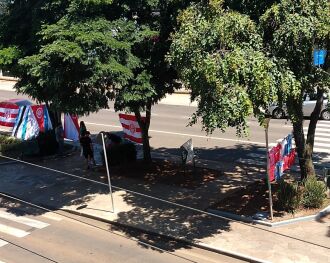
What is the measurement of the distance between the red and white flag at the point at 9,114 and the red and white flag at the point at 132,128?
7.28 m

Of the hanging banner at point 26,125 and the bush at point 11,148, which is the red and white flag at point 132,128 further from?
the bush at point 11,148

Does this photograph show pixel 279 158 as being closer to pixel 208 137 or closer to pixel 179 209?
pixel 179 209

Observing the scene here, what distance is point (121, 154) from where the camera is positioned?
17953mm

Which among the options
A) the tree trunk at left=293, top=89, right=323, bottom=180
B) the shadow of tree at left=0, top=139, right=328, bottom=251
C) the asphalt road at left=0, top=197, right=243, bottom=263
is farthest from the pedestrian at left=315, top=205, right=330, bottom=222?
the asphalt road at left=0, top=197, right=243, bottom=263

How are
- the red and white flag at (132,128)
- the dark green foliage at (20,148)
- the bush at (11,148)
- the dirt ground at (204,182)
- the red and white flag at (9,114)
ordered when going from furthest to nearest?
1. the red and white flag at (9,114)
2. the bush at (11,148)
3. the dark green foliage at (20,148)
4. the red and white flag at (132,128)
5. the dirt ground at (204,182)

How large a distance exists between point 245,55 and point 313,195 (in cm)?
464

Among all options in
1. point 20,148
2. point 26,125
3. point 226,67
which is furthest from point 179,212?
point 26,125

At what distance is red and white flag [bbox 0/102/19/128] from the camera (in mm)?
23047

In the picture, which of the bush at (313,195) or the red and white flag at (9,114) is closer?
the bush at (313,195)

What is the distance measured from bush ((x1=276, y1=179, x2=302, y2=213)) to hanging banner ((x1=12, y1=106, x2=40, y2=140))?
1165cm

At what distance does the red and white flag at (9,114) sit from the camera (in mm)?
23047

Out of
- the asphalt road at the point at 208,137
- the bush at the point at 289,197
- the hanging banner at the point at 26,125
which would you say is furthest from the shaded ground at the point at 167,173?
the hanging banner at the point at 26,125

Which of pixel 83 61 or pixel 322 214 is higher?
pixel 83 61

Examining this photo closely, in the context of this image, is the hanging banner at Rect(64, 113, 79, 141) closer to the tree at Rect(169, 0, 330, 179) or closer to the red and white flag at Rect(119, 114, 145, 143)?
the red and white flag at Rect(119, 114, 145, 143)
